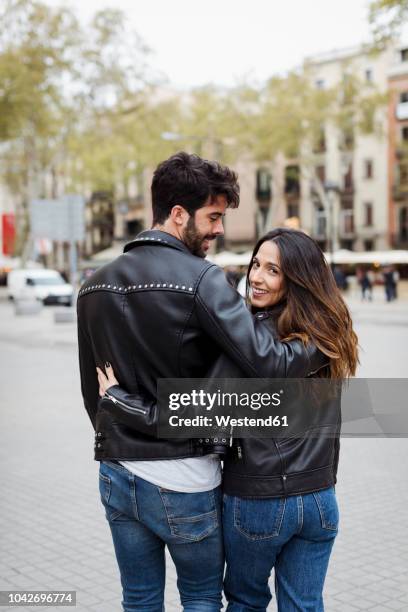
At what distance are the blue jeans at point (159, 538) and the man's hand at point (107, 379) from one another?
24 cm

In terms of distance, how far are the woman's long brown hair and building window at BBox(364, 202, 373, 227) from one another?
2145 inches

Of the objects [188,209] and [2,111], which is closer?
[188,209]

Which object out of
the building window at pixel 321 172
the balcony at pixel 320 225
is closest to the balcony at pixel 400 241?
the balcony at pixel 320 225

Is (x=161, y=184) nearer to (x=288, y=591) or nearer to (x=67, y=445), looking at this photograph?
(x=288, y=591)

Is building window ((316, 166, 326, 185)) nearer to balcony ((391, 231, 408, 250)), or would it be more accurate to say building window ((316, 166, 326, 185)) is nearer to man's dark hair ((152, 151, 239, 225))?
balcony ((391, 231, 408, 250))

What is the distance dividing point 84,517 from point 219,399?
11.5ft

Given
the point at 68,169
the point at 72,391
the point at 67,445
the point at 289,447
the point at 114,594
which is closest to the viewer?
the point at 289,447

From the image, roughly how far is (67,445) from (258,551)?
5.37 meters

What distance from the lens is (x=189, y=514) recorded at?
2.14 metres

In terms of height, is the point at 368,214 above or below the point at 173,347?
above

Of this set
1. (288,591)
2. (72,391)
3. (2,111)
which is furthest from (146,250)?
(2,111)

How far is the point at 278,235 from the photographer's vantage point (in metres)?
2.27

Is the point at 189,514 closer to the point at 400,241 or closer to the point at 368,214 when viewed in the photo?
the point at 400,241

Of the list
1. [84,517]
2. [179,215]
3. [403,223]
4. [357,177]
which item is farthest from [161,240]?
[357,177]
